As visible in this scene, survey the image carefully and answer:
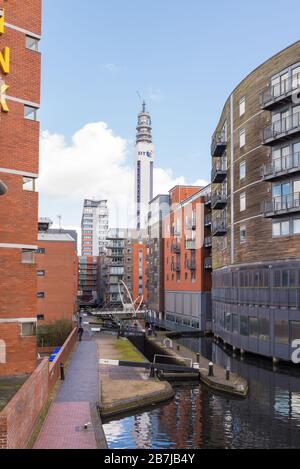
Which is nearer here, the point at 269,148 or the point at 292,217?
the point at 292,217

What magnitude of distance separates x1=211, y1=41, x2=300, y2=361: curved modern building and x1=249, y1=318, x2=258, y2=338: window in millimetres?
88

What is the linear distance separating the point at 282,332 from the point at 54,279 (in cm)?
3672

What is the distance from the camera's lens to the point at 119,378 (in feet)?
115

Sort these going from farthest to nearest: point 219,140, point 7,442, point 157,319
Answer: point 157,319 → point 219,140 → point 7,442

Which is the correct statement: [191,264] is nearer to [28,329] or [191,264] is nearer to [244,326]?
[244,326]

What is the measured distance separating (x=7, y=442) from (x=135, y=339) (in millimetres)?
54167

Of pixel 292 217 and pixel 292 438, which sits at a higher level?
pixel 292 217

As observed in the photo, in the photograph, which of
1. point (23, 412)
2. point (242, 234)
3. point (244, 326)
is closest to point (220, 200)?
point (242, 234)

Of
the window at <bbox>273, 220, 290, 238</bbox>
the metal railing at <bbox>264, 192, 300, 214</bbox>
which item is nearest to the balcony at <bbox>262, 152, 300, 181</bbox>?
the metal railing at <bbox>264, 192, 300, 214</bbox>

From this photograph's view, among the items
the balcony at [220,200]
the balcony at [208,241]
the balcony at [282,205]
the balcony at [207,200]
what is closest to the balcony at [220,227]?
the balcony at [220,200]

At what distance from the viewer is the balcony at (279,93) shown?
1580 inches

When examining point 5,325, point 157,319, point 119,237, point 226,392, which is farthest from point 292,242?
point 119,237

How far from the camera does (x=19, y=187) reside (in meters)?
24.6

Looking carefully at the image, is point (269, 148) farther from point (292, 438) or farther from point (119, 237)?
point (119, 237)
